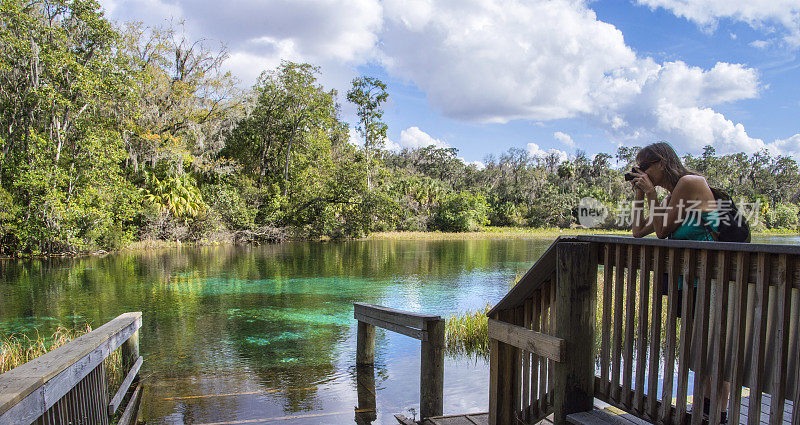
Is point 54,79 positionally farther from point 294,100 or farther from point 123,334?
point 123,334

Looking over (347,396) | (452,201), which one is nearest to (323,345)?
(347,396)

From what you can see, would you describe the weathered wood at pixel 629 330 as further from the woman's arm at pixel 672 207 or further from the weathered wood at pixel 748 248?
the woman's arm at pixel 672 207

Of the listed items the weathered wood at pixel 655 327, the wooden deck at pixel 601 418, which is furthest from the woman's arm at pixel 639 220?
the wooden deck at pixel 601 418

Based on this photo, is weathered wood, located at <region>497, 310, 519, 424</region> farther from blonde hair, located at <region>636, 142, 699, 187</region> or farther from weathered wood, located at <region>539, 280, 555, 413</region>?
blonde hair, located at <region>636, 142, 699, 187</region>

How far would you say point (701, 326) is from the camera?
7.38 feet

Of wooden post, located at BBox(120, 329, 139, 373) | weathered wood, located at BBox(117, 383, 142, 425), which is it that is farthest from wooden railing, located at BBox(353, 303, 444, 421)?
wooden post, located at BBox(120, 329, 139, 373)

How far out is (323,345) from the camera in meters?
8.70

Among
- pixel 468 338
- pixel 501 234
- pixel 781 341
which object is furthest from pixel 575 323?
pixel 501 234

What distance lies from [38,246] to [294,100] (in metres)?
18.0

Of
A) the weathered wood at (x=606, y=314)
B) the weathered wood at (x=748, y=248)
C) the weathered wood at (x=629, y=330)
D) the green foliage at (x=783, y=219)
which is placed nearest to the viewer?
the weathered wood at (x=748, y=248)

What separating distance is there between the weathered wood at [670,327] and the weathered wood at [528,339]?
482 millimetres

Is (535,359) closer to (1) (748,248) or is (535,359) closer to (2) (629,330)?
(2) (629,330)

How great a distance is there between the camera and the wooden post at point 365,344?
22.2 ft

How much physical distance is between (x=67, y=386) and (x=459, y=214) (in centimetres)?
4356
